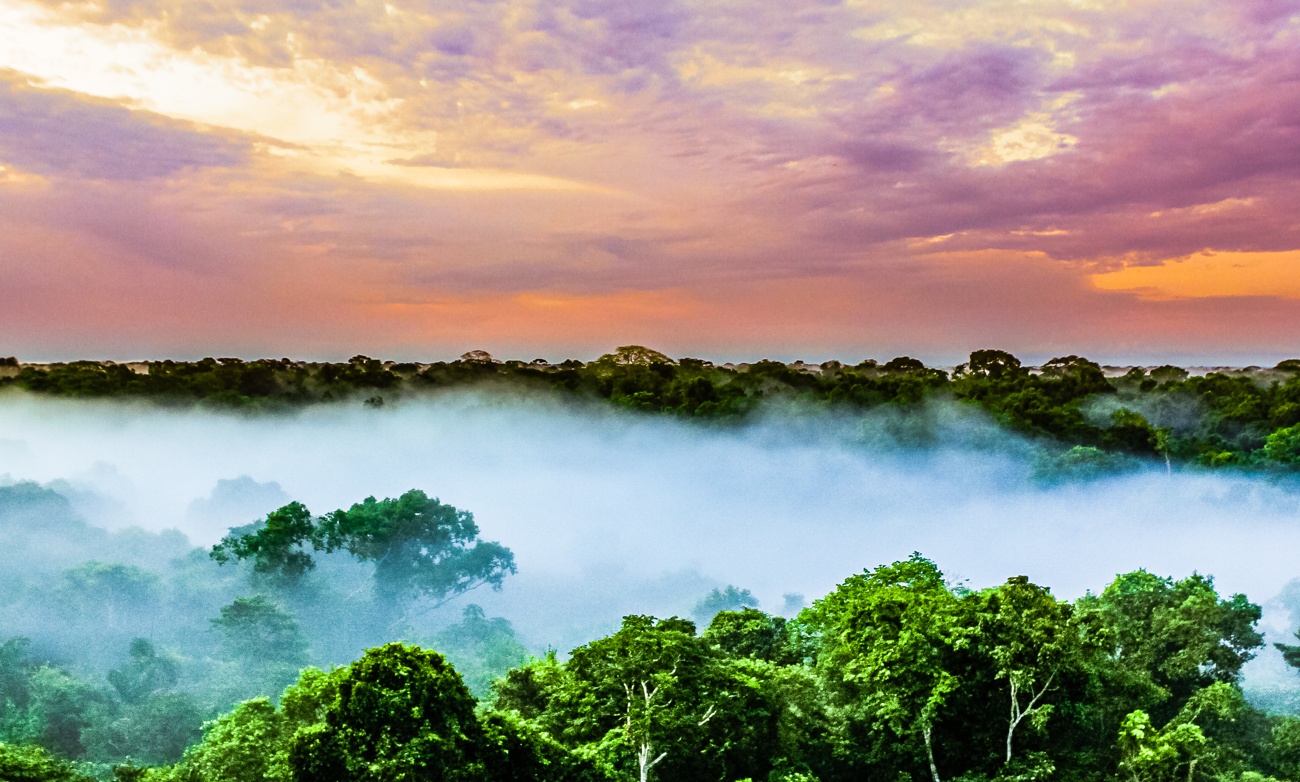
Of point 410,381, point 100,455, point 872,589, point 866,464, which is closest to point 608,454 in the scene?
point 866,464

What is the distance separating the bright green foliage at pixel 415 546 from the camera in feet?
184

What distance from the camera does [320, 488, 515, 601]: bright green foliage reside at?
Answer: 184 ft

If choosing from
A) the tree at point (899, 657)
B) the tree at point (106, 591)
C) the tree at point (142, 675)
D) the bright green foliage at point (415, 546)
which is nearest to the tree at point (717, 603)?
the bright green foliage at point (415, 546)

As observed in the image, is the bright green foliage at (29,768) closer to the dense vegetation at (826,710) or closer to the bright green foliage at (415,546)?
the dense vegetation at (826,710)

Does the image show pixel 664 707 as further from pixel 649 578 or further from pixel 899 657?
pixel 649 578

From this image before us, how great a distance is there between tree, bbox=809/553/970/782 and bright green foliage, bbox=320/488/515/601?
37.5 meters

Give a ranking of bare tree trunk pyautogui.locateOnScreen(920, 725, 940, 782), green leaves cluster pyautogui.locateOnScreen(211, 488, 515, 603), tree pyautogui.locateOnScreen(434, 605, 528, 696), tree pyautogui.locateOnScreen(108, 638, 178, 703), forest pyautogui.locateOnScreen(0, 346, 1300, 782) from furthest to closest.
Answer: green leaves cluster pyautogui.locateOnScreen(211, 488, 515, 603) < tree pyautogui.locateOnScreen(434, 605, 528, 696) < tree pyautogui.locateOnScreen(108, 638, 178, 703) < bare tree trunk pyautogui.locateOnScreen(920, 725, 940, 782) < forest pyautogui.locateOnScreen(0, 346, 1300, 782)

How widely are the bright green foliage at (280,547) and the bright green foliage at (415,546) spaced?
1.34 meters

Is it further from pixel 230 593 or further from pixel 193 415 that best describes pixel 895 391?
pixel 193 415

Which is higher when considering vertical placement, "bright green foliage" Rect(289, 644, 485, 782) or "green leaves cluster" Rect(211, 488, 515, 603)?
"bright green foliage" Rect(289, 644, 485, 782)

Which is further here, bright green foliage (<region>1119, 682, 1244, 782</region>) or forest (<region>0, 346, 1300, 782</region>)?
forest (<region>0, 346, 1300, 782</region>)

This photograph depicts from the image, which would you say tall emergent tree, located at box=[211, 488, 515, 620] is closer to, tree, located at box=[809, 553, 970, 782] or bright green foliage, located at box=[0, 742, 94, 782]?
bright green foliage, located at box=[0, 742, 94, 782]

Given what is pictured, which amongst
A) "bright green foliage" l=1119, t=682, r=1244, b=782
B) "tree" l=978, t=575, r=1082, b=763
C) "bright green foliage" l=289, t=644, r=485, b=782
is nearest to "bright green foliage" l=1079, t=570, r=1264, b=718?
"bright green foliage" l=1119, t=682, r=1244, b=782

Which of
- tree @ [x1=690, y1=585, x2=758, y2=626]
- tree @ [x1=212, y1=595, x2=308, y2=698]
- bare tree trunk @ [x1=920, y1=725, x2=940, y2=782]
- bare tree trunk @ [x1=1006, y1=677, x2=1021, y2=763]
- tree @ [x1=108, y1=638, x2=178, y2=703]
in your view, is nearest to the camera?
bare tree trunk @ [x1=1006, y1=677, x2=1021, y2=763]
